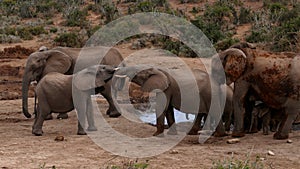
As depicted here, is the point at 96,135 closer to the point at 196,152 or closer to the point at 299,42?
the point at 196,152

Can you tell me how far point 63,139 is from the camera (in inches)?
310

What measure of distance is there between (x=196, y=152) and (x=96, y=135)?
193 cm

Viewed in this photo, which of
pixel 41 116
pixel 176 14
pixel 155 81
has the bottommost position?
pixel 41 116

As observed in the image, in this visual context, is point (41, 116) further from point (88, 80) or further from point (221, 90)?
point (221, 90)

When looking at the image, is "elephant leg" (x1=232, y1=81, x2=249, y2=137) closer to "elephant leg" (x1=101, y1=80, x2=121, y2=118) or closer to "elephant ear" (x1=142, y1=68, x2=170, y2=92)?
"elephant ear" (x1=142, y1=68, x2=170, y2=92)

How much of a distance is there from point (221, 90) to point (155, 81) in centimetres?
102

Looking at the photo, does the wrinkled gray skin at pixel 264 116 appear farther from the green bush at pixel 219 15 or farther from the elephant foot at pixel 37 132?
the green bush at pixel 219 15

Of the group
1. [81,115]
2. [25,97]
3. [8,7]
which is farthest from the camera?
[8,7]

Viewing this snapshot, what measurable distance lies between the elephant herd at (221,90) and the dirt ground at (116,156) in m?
0.32

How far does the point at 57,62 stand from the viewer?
1027 cm

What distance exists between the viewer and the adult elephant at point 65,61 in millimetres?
9906

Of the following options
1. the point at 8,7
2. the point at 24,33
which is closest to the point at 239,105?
the point at 24,33

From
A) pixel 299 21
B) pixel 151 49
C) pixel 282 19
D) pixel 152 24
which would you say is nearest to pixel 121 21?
pixel 152 24

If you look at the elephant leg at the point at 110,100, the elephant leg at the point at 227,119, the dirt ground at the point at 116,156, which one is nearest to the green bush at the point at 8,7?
the elephant leg at the point at 110,100
